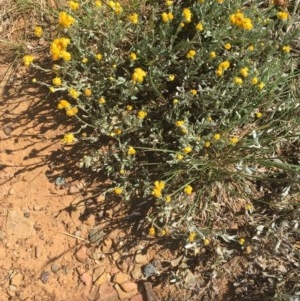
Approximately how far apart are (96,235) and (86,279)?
30cm

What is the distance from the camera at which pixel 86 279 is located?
312 centimetres

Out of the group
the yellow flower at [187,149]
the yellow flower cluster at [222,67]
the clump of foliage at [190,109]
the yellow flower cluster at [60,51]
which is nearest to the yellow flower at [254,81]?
the clump of foliage at [190,109]

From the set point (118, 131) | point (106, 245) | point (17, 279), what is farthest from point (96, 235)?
point (118, 131)

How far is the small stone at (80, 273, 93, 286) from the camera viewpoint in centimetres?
312

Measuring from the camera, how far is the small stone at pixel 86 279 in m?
3.12

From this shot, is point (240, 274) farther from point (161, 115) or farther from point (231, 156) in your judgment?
point (161, 115)

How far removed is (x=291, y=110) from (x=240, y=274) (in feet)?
3.88

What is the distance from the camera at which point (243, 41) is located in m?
3.01

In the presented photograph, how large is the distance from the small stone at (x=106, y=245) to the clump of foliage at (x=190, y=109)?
313 millimetres

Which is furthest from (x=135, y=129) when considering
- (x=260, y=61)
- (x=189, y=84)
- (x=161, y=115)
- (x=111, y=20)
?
(x=260, y=61)

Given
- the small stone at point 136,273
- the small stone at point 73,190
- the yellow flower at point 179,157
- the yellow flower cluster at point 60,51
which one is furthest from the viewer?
the small stone at point 73,190

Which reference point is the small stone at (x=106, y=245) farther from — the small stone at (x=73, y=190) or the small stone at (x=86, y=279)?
the small stone at (x=73, y=190)

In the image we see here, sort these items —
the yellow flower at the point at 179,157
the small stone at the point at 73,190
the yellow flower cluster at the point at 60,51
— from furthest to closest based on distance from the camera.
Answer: the small stone at the point at 73,190 → the yellow flower at the point at 179,157 → the yellow flower cluster at the point at 60,51

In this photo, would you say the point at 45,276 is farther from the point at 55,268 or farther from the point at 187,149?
the point at 187,149
